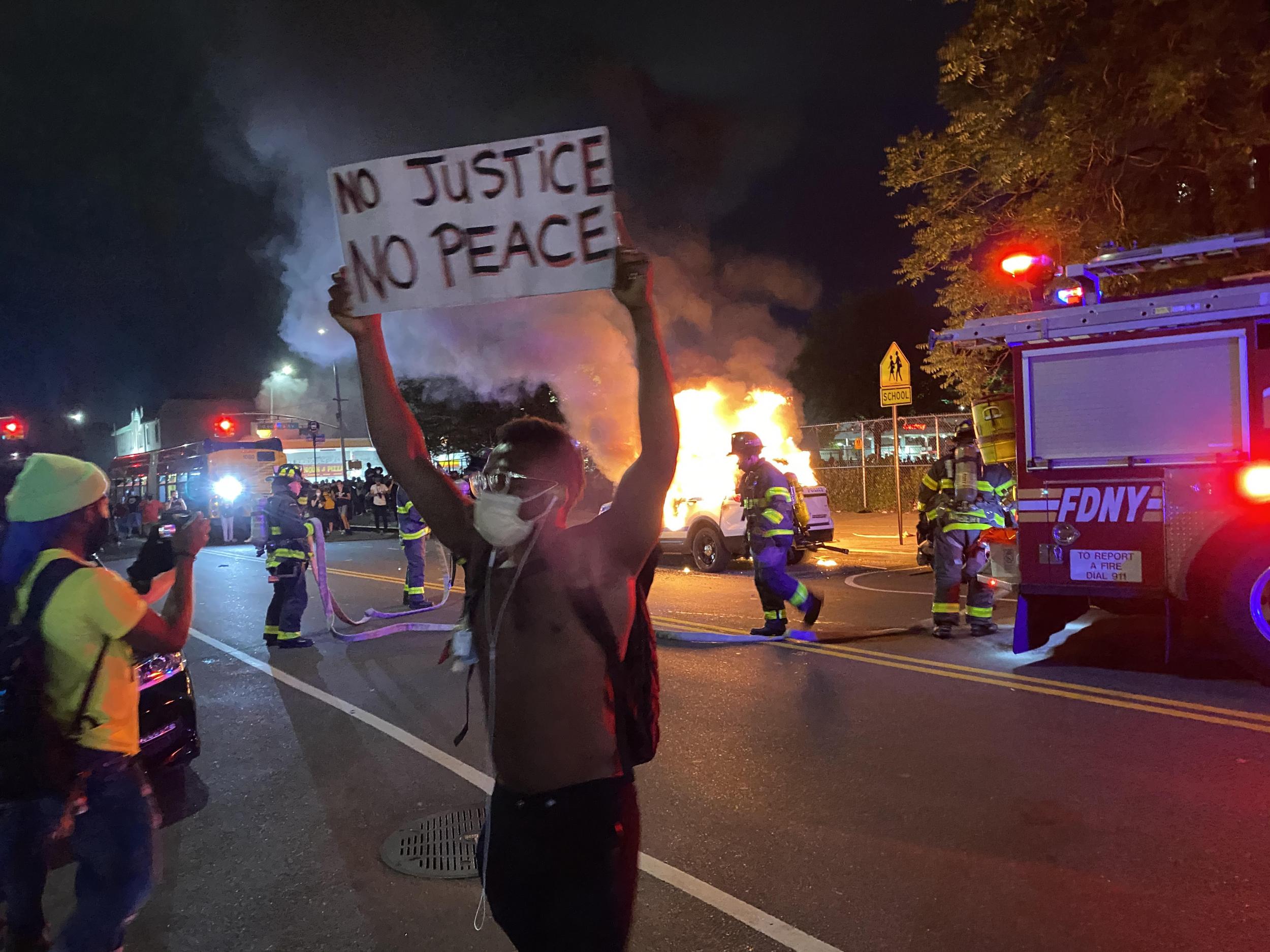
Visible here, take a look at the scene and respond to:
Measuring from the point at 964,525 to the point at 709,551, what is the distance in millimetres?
6123

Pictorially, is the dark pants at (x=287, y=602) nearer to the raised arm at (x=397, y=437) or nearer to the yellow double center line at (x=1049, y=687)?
the yellow double center line at (x=1049, y=687)

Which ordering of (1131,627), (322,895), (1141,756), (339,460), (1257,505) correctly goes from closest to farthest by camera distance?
(322,895) → (1141,756) → (1257,505) → (1131,627) → (339,460)

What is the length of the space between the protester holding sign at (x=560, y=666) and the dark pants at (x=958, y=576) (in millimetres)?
6290

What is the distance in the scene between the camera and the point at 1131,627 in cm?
801

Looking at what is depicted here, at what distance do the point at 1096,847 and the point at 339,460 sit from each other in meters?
56.1

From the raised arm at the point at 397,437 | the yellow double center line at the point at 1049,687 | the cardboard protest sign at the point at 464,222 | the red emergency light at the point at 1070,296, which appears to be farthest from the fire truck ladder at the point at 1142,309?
the raised arm at the point at 397,437

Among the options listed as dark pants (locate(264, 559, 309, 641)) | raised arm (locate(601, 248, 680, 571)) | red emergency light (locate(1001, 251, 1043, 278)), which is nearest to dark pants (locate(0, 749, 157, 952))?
raised arm (locate(601, 248, 680, 571))

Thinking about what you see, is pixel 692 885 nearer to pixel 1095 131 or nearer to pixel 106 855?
pixel 106 855

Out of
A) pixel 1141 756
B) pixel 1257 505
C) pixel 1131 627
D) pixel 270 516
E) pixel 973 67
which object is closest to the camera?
pixel 1141 756

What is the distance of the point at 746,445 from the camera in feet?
27.2

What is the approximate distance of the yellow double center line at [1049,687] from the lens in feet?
17.5

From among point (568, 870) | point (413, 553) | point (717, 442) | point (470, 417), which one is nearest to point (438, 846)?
point (568, 870)

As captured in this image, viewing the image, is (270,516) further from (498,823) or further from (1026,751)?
(498,823)

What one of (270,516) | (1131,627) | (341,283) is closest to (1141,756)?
(1131,627)
